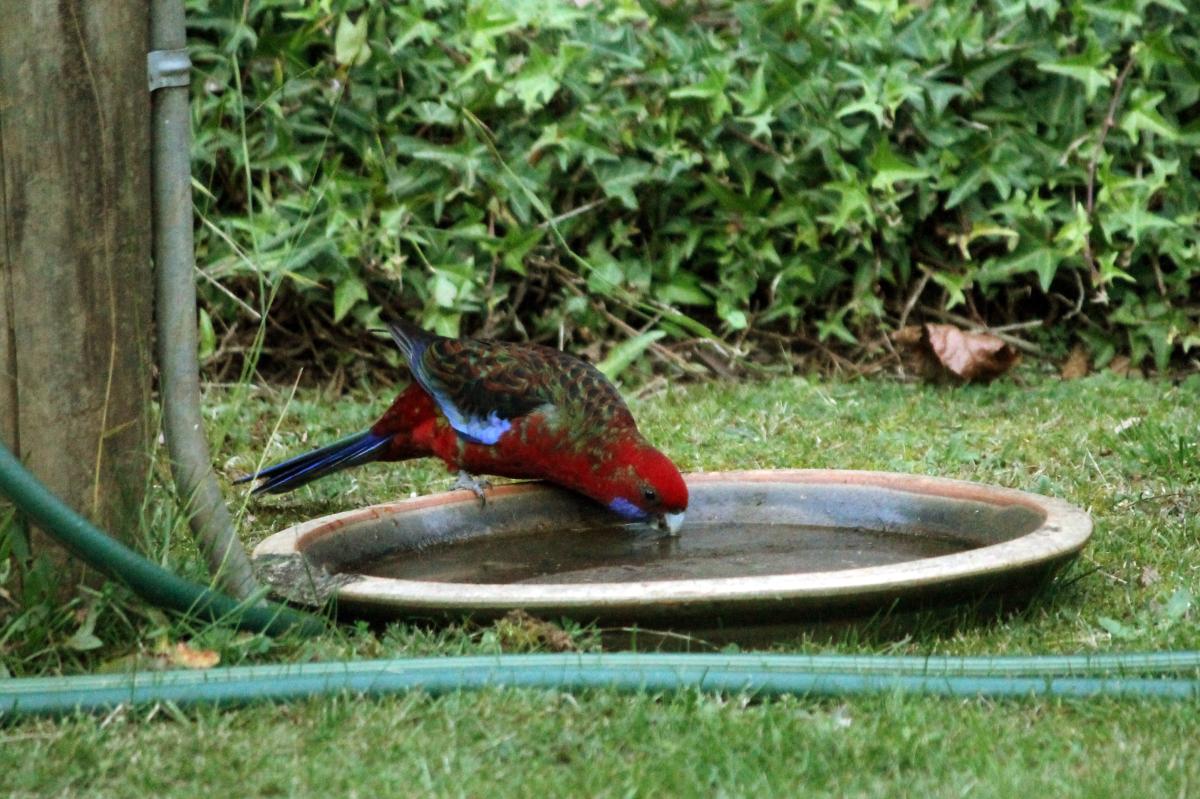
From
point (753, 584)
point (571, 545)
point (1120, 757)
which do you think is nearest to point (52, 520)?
point (753, 584)

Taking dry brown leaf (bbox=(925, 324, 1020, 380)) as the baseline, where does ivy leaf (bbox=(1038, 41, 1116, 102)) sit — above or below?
above

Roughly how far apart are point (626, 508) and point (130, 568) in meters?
1.47

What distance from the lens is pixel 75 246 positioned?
2885 millimetres

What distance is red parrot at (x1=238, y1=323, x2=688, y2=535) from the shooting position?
396cm

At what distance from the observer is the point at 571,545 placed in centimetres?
398

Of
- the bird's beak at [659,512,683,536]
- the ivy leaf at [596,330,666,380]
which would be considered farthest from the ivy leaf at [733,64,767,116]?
the bird's beak at [659,512,683,536]

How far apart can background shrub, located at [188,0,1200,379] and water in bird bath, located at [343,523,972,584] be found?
86.5 inches

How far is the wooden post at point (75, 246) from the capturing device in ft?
9.24

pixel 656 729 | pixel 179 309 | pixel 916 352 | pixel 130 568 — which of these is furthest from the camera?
pixel 916 352

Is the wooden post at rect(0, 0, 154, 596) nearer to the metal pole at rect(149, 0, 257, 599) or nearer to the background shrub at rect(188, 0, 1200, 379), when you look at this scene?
the metal pole at rect(149, 0, 257, 599)

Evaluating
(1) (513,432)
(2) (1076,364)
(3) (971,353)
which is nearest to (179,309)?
(1) (513,432)

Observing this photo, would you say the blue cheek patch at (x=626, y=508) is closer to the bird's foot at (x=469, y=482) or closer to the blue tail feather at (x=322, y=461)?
the bird's foot at (x=469, y=482)

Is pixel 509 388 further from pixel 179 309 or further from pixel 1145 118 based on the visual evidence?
pixel 1145 118

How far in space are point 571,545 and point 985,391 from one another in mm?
2346
